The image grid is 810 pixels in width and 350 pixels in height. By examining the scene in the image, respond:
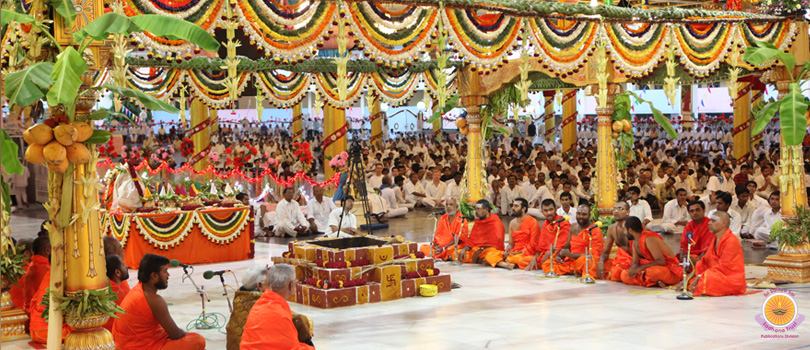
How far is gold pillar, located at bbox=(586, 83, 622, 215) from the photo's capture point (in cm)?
1122

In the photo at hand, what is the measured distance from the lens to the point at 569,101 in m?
26.0

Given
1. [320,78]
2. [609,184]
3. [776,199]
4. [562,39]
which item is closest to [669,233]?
[776,199]

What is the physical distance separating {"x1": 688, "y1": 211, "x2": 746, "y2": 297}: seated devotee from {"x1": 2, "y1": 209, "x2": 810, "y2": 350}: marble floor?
0.15 m

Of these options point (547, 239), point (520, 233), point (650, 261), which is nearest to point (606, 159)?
point (547, 239)

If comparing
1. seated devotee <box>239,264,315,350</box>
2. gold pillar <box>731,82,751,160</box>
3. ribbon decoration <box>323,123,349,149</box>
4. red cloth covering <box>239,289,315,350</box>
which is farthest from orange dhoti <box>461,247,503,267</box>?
gold pillar <box>731,82,751,160</box>

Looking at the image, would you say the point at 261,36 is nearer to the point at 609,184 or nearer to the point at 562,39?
the point at 562,39

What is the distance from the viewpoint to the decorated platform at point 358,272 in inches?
357

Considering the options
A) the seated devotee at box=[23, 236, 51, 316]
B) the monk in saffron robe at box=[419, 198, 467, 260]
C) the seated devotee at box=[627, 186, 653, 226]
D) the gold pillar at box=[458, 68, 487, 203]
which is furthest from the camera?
the seated devotee at box=[627, 186, 653, 226]

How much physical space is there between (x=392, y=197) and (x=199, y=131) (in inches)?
275

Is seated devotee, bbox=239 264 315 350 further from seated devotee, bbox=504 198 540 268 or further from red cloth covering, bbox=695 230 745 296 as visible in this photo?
seated devotee, bbox=504 198 540 268

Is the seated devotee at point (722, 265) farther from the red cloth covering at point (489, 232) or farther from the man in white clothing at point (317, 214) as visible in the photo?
the man in white clothing at point (317, 214)

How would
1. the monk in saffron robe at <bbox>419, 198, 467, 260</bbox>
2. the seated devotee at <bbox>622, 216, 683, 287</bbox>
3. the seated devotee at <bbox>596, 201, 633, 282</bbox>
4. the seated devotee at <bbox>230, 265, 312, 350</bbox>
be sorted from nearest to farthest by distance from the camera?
1. the seated devotee at <bbox>230, 265, 312, 350</bbox>
2. the seated devotee at <bbox>622, 216, 683, 287</bbox>
3. the seated devotee at <bbox>596, 201, 633, 282</bbox>
4. the monk in saffron robe at <bbox>419, 198, 467, 260</bbox>

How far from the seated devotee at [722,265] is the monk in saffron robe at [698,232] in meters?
0.33

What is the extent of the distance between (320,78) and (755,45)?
7.16 meters
